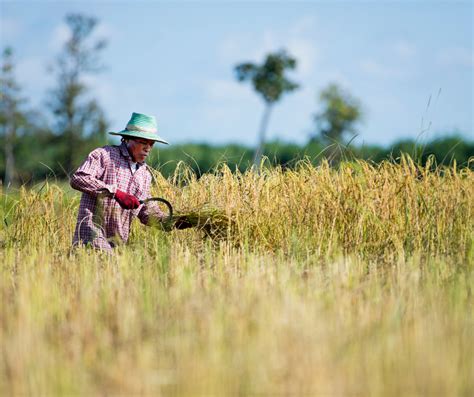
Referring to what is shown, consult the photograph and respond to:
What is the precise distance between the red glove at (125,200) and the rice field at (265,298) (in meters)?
0.41

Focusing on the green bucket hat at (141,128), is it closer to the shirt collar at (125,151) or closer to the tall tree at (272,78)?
the shirt collar at (125,151)

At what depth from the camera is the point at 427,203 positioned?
17.7 feet

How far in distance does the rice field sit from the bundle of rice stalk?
25mm

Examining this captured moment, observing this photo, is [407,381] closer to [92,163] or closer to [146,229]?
[92,163]

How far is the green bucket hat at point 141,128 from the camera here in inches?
204

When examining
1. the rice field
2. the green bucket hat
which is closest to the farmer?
the green bucket hat

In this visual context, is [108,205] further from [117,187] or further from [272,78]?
[272,78]

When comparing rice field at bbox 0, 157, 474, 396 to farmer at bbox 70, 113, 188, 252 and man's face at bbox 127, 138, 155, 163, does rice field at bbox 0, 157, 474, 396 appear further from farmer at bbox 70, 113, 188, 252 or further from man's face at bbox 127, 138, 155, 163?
man's face at bbox 127, 138, 155, 163

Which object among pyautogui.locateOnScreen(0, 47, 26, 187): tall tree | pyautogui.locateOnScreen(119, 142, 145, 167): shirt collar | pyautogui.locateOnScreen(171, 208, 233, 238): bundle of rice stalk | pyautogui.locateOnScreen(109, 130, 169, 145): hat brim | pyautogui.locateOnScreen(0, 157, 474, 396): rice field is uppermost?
pyautogui.locateOnScreen(0, 47, 26, 187): tall tree

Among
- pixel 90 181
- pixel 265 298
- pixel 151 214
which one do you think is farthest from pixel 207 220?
pixel 265 298

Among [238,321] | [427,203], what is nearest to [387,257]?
[427,203]

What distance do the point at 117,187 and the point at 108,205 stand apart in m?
0.15

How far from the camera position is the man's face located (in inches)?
208

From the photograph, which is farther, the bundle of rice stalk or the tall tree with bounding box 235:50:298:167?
the tall tree with bounding box 235:50:298:167
